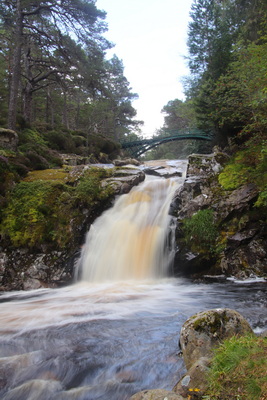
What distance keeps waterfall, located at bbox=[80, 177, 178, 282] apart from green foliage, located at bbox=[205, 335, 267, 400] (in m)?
5.34

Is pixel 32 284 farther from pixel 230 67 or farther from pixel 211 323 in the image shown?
pixel 230 67

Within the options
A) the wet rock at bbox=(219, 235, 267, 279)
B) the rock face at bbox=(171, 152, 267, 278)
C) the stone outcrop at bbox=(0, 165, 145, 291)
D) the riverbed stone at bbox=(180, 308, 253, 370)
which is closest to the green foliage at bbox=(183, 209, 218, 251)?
the rock face at bbox=(171, 152, 267, 278)

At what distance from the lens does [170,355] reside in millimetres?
3549

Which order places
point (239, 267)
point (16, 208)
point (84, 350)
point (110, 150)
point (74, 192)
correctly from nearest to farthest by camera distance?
1. point (84, 350)
2. point (239, 267)
3. point (16, 208)
4. point (74, 192)
5. point (110, 150)

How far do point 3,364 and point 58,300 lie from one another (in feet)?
8.99

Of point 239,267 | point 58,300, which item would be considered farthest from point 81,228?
point 239,267

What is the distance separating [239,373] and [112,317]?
10.6ft

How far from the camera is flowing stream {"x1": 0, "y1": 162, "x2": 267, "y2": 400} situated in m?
3.11

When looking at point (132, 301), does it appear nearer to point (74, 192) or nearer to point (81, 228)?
point (81, 228)

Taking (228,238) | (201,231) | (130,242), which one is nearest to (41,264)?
(130,242)

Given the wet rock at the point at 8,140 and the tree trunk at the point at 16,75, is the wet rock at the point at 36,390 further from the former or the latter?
the tree trunk at the point at 16,75

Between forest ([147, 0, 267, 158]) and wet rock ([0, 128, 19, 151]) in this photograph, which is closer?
forest ([147, 0, 267, 158])

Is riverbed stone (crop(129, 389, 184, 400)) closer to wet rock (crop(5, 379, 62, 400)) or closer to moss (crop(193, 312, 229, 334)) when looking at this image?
moss (crop(193, 312, 229, 334))

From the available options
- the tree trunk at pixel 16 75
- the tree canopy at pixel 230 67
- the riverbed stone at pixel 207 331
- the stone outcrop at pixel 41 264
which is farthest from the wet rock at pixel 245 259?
the tree trunk at pixel 16 75
